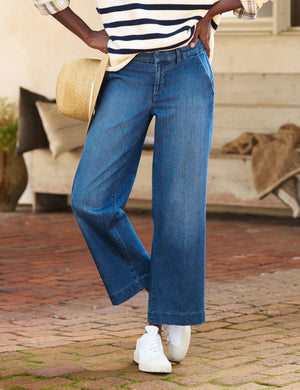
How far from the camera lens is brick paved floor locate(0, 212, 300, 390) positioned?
9.21 feet

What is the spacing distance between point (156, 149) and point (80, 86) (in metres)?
0.31

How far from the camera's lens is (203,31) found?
2885 mm

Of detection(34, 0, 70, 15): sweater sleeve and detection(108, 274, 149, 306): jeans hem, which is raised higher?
detection(34, 0, 70, 15): sweater sleeve

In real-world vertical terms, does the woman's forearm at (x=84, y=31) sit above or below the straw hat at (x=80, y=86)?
above

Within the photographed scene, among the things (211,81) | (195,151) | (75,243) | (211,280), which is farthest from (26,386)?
(75,243)

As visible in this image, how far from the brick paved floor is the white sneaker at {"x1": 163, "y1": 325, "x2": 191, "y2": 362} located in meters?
0.04

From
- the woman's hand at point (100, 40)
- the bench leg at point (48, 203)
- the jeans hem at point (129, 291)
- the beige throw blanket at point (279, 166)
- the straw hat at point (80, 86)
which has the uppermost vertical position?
the woman's hand at point (100, 40)

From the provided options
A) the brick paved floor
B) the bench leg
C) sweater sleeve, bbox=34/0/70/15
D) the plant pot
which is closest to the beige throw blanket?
the brick paved floor

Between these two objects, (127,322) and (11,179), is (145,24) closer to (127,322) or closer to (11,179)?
(127,322)

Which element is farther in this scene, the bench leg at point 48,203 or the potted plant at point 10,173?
the bench leg at point 48,203

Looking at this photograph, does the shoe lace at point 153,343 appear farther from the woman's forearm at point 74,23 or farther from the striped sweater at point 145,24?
the woman's forearm at point 74,23

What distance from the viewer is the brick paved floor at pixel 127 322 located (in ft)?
9.21

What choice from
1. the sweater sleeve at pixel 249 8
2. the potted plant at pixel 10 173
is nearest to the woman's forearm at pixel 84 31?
the sweater sleeve at pixel 249 8

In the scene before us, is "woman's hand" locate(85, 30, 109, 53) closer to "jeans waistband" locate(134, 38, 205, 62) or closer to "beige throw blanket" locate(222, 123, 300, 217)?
"jeans waistband" locate(134, 38, 205, 62)
